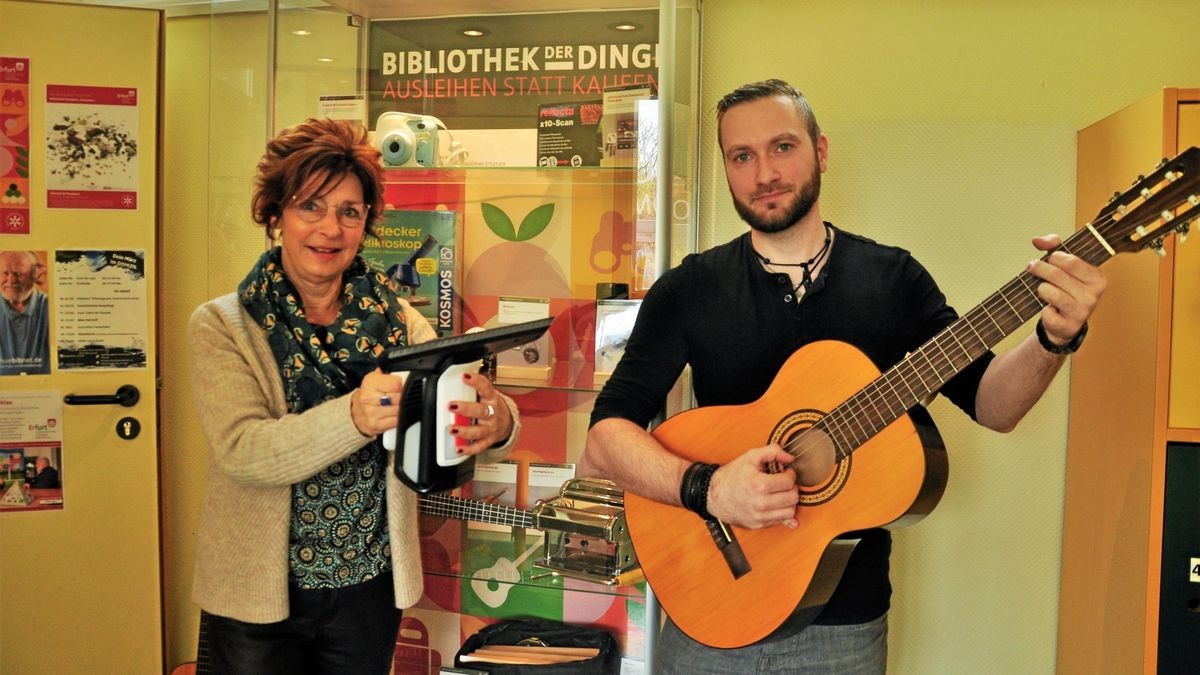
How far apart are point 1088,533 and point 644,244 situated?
1.38m

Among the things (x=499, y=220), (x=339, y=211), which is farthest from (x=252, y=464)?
(x=499, y=220)

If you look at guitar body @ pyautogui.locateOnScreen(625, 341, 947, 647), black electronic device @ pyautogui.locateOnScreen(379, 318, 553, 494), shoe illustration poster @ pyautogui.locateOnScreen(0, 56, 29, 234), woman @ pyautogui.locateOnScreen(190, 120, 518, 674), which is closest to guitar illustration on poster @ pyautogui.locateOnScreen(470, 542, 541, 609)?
woman @ pyautogui.locateOnScreen(190, 120, 518, 674)

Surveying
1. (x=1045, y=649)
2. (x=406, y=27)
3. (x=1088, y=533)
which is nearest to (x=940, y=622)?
(x=1045, y=649)

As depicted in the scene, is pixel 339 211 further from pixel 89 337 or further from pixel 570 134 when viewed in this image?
pixel 89 337

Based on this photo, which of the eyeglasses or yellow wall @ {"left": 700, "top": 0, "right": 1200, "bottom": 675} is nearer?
the eyeglasses

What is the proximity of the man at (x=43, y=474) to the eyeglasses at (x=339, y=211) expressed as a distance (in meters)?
1.91

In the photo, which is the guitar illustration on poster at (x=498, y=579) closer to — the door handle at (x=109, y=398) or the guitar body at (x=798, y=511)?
the guitar body at (x=798, y=511)

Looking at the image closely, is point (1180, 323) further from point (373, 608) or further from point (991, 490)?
point (373, 608)

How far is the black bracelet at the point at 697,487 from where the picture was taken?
196 cm

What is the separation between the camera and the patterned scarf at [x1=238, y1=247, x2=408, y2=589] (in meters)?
2.04

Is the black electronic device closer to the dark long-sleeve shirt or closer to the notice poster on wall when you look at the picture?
the dark long-sleeve shirt

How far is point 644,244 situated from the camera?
101 inches

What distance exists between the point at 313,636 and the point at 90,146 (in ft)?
6.86

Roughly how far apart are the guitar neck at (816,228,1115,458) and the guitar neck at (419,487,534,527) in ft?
3.60
